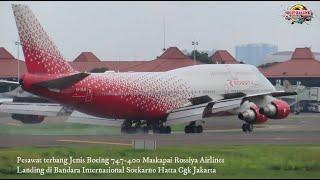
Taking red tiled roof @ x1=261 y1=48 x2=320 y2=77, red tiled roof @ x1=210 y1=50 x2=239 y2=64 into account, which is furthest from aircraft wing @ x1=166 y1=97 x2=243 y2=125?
red tiled roof @ x1=210 y1=50 x2=239 y2=64

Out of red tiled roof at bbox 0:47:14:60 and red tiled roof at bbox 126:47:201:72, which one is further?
red tiled roof at bbox 0:47:14:60

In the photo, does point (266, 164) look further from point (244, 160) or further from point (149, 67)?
point (149, 67)

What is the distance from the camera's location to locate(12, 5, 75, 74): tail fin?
197 ft

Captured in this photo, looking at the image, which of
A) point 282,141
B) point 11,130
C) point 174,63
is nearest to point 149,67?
point 174,63

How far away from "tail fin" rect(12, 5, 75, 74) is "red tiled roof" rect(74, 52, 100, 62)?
119 meters

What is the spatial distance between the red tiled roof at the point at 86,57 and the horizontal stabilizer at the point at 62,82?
119m

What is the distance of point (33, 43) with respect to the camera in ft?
198

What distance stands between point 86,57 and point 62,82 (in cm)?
12533

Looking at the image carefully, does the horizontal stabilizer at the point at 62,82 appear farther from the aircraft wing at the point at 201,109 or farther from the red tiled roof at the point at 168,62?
the red tiled roof at the point at 168,62

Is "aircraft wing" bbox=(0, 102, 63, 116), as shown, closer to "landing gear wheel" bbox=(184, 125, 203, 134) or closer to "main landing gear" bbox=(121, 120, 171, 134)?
"main landing gear" bbox=(121, 120, 171, 134)

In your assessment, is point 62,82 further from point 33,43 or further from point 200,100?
point 200,100

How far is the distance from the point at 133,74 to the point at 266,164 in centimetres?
3272

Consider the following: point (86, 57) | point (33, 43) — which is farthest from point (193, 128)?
point (86, 57)

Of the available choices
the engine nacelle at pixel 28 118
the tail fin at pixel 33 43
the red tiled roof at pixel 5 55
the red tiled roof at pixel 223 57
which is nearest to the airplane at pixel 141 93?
the tail fin at pixel 33 43
